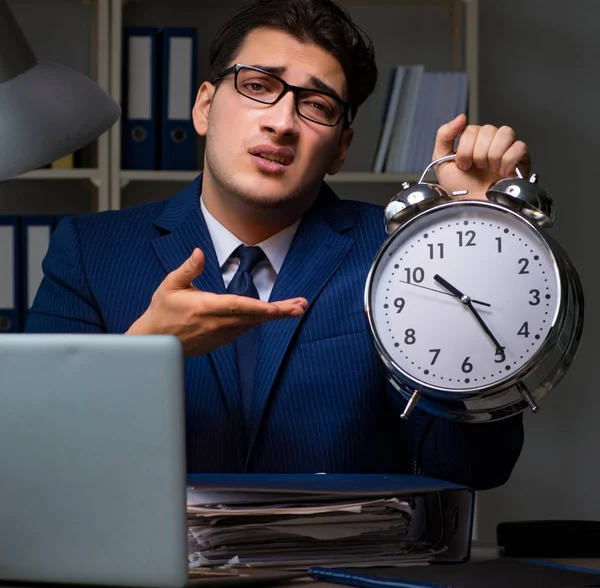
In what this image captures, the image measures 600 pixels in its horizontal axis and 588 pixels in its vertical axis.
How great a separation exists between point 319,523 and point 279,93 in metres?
0.95

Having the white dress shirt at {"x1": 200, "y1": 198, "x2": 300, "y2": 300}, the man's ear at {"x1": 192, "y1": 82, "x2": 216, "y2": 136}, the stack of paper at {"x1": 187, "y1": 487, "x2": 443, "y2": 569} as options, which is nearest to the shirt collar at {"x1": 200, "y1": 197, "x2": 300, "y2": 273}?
the white dress shirt at {"x1": 200, "y1": 198, "x2": 300, "y2": 300}

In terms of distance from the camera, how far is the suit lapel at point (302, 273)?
4.93ft

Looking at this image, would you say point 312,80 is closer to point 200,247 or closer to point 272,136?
point 272,136

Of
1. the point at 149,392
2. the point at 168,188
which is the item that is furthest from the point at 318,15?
the point at 168,188

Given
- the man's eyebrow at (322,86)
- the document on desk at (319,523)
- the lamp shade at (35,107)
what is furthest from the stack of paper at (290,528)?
the man's eyebrow at (322,86)

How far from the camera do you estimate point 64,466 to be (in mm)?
726

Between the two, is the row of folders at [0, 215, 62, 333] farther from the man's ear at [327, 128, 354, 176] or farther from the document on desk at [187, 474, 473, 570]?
the document on desk at [187, 474, 473, 570]

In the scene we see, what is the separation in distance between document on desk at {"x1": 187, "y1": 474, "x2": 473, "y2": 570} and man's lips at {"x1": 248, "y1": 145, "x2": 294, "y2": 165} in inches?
30.1

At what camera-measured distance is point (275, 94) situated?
5.49 ft

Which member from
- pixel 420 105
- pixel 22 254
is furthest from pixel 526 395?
pixel 22 254

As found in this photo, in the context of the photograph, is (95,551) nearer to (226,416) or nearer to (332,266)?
(226,416)

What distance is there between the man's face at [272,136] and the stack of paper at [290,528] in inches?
31.5

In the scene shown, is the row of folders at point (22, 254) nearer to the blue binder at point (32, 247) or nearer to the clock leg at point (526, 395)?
the blue binder at point (32, 247)

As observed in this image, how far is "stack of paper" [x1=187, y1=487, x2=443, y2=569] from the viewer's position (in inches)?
34.7
